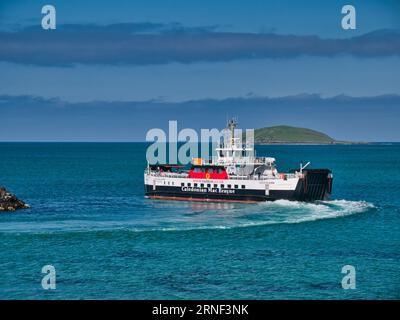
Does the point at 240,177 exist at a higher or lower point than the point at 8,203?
higher

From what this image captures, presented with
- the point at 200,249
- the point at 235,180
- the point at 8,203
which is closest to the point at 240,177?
the point at 235,180

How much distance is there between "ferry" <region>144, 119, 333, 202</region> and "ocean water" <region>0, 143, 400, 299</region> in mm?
2343

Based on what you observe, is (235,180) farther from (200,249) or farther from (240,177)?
(200,249)

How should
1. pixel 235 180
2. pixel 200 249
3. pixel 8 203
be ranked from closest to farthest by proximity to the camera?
pixel 200 249 → pixel 8 203 → pixel 235 180

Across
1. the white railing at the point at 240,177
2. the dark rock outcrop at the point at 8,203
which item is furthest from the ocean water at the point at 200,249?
the white railing at the point at 240,177

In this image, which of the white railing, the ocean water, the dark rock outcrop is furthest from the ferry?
Result: the dark rock outcrop

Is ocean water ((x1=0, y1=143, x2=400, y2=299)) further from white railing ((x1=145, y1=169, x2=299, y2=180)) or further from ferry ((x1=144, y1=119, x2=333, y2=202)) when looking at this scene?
white railing ((x1=145, y1=169, x2=299, y2=180))

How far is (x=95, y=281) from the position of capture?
43438 mm

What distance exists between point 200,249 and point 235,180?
32.9m

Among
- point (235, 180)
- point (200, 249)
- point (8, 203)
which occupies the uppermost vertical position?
point (235, 180)

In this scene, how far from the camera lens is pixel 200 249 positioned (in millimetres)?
53812

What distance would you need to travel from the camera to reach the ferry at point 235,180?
82375mm

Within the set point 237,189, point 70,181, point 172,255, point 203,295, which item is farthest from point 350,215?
point 70,181

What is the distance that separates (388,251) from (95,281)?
2605 centimetres
